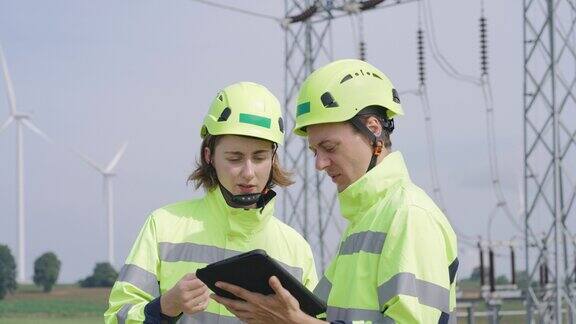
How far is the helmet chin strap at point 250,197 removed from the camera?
5.57 meters

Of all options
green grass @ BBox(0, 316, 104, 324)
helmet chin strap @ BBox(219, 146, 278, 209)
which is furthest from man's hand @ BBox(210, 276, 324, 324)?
green grass @ BBox(0, 316, 104, 324)

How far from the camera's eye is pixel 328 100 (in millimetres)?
4207

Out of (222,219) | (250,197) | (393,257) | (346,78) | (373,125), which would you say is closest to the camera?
(393,257)

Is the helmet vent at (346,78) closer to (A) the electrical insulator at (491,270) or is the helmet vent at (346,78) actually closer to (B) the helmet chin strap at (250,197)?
(B) the helmet chin strap at (250,197)

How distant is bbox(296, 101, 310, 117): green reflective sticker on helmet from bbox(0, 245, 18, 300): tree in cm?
4960

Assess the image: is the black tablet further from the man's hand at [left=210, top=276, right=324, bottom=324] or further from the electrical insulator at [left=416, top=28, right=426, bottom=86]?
the electrical insulator at [left=416, top=28, right=426, bottom=86]

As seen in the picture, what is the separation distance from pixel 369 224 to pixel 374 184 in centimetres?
16

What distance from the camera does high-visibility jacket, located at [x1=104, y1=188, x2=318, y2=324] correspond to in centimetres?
546

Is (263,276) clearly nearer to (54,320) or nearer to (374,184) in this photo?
(374,184)

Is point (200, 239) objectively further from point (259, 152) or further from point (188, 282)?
point (188, 282)

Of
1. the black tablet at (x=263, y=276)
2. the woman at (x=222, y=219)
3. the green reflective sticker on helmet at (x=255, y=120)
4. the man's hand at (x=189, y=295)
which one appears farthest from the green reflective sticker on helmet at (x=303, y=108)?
the green reflective sticker on helmet at (x=255, y=120)

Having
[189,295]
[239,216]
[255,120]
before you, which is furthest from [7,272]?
[189,295]

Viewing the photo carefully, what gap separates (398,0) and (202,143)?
19207mm

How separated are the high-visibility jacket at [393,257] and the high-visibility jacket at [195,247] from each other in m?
1.57
